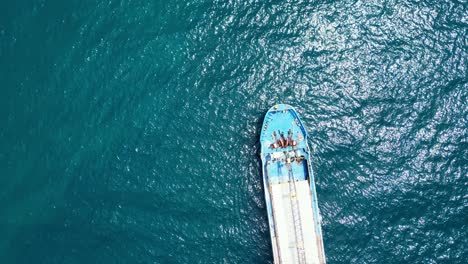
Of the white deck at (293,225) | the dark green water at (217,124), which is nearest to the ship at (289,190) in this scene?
the white deck at (293,225)

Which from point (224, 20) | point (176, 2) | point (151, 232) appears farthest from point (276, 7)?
point (151, 232)

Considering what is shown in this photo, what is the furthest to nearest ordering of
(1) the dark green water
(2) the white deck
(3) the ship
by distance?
1. (1) the dark green water
2. (3) the ship
3. (2) the white deck

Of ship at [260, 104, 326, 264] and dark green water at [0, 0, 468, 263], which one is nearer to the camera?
ship at [260, 104, 326, 264]

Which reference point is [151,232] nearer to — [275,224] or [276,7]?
[275,224]

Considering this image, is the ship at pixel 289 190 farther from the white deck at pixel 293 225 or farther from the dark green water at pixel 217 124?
the dark green water at pixel 217 124

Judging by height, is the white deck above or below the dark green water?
below

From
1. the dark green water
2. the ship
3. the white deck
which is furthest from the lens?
the dark green water

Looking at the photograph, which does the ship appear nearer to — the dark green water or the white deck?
the white deck

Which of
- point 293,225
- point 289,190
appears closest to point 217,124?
point 289,190

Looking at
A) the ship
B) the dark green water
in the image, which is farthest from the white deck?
the dark green water
